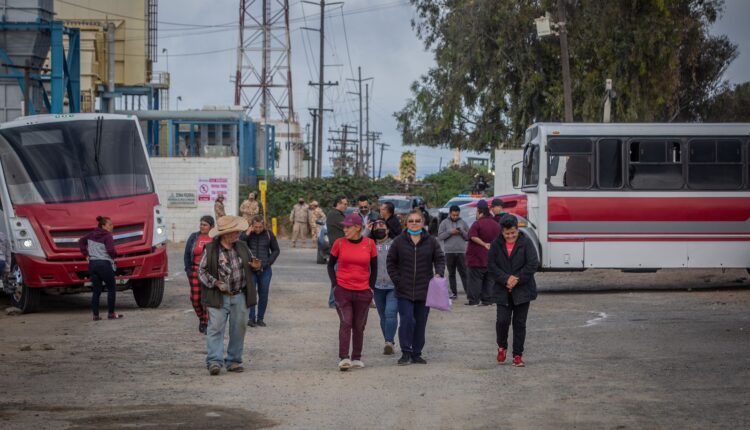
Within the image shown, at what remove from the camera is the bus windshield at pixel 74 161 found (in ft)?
70.1

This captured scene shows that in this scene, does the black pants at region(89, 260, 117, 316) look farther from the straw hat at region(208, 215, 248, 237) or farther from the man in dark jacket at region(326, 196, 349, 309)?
the straw hat at region(208, 215, 248, 237)

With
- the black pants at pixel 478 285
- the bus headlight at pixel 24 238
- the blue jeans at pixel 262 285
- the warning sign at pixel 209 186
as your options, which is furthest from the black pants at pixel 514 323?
the warning sign at pixel 209 186

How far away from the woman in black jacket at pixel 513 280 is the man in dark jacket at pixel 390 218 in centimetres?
347

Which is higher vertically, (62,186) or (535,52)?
(535,52)

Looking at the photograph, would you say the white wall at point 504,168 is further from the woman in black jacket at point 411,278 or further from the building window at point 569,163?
the woman in black jacket at point 411,278

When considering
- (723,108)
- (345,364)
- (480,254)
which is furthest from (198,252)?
(723,108)

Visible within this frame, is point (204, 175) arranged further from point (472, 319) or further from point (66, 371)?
point (66, 371)

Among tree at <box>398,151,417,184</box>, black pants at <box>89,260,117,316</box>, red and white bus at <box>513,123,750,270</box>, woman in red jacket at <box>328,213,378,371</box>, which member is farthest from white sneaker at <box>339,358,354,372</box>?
tree at <box>398,151,417,184</box>

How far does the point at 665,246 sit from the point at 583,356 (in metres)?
11.0

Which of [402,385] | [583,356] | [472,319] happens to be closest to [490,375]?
[402,385]

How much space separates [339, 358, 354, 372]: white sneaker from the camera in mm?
13328

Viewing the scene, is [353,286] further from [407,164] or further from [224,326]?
[407,164]

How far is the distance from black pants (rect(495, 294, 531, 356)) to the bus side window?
11.8 m

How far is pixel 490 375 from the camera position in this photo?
13016 mm
